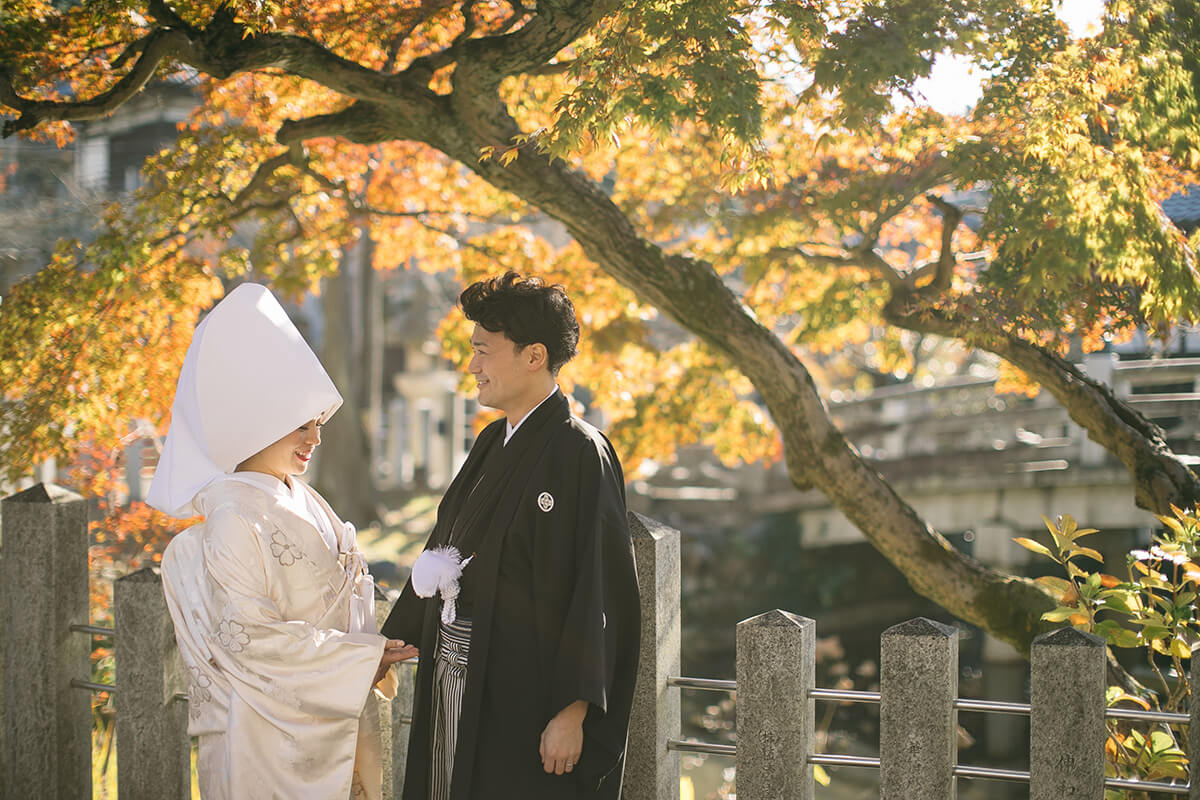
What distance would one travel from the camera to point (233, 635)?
2492 mm

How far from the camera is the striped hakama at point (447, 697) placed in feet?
8.58

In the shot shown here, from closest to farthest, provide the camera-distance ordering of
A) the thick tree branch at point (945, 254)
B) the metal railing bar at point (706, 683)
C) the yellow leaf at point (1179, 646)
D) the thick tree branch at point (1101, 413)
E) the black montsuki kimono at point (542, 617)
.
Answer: the black montsuki kimono at point (542, 617), the metal railing bar at point (706, 683), the yellow leaf at point (1179, 646), the thick tree branch at point (1101, 413), the thick tree branch at point (945, 254)

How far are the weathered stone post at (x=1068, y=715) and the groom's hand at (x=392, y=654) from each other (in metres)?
1.54

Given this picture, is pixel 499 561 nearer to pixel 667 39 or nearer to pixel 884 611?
pixel 667 39

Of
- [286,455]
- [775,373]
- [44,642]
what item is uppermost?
[775,373]

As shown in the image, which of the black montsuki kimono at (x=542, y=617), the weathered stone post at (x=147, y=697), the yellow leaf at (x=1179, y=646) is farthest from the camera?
the weathered stone post at (x=147, y=697)

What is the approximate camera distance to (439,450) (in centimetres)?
2011

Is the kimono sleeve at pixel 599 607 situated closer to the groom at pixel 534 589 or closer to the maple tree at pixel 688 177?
the groom at pixel 534 589

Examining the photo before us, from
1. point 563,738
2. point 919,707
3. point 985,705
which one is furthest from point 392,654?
point 985,705

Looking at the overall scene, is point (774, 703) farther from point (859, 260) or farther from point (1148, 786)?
point (859, 260)

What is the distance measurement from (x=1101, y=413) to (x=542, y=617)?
3106 millimetres

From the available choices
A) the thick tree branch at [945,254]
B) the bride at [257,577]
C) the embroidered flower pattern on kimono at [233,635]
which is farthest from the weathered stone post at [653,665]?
the thick tree branch at [945,254]

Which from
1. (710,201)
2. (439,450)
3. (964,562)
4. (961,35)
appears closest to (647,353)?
(710,201)

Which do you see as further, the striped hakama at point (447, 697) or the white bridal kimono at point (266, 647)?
the striped hakama at point (447, 697)
